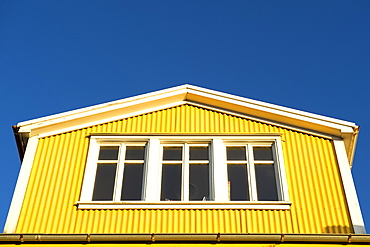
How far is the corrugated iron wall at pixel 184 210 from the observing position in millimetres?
10930

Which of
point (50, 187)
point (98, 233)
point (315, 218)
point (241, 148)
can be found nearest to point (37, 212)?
point (50, 187)

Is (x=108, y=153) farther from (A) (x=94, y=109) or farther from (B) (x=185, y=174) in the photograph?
(B) (x=185, y=174)

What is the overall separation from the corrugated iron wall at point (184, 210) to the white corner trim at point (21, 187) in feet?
0.39

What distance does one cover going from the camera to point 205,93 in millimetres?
A: 13883

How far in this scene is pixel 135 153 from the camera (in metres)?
12.8

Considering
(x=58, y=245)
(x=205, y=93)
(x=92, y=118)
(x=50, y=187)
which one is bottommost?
(x=58, y=245)

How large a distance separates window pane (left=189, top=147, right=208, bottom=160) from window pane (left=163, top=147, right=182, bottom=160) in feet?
0.91

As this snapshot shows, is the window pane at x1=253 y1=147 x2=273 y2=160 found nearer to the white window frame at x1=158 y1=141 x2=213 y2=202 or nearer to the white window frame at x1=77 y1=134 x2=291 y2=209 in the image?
the white window frame at x1=77 y1=134 x2=291 y2=209

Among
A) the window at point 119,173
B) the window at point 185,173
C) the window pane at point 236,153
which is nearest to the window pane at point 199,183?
the window at point 185,173

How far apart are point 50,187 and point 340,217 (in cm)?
617

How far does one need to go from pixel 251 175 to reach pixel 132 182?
8.70 ft

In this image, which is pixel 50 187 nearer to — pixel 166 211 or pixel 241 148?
pixel 166 211

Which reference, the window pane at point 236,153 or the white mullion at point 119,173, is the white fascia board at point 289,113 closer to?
the window pane at point 236,153

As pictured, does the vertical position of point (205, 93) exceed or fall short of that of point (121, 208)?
it exceeds it
